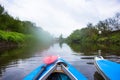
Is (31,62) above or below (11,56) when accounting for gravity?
below

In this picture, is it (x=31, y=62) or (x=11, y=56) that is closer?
(x=31, y=62)

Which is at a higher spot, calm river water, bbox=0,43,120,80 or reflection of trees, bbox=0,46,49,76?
reflection of trees, bbox=0,46,49,76

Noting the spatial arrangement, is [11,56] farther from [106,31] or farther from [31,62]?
[106,31]

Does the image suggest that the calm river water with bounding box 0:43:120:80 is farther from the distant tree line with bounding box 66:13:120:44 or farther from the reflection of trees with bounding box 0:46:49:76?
the distant tree line with bounding box 66:13:120:44

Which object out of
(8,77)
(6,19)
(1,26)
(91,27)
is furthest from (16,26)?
(8,77)

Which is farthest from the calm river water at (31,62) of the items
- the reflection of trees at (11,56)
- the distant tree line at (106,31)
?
the distant tree line at (106,31)

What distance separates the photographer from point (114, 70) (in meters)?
8.52

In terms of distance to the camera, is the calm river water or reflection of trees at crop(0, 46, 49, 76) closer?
the calm river water

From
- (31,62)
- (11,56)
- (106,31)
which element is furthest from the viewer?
(106,31)

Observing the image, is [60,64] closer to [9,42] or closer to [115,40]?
[9,42]

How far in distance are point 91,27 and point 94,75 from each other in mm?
74604

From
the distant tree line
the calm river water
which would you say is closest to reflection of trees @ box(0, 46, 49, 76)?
the calm river water

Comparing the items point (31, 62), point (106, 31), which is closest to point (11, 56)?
point (31, 62)

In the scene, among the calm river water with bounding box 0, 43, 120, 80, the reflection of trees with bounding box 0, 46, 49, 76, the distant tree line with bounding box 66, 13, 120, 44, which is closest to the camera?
the calm river water with bounding box 0, 43, 120, 80
